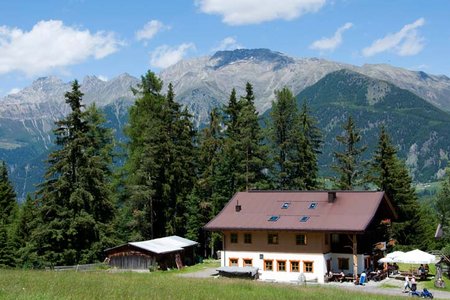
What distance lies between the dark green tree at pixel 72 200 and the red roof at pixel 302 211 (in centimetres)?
1111

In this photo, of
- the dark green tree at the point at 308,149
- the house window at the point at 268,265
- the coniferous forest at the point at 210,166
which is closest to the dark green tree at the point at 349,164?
the coniferous forest at the point at 210,166

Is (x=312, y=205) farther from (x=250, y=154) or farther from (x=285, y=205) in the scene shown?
(x=250, y=154)

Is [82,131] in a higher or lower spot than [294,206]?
higher

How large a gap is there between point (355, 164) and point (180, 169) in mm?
20371

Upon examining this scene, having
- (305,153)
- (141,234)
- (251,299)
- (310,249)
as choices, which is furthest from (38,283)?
(305,153)

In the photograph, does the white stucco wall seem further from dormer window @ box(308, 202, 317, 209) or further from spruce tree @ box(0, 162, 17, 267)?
spruce tree @ box(0, 162, 17, 267)

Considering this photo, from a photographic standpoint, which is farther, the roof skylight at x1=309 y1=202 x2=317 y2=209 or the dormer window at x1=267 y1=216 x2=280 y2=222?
the roof skylight at x1=309 y1=202 x2=317 y2=209

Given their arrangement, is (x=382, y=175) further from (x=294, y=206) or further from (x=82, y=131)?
(x=82, y=131)

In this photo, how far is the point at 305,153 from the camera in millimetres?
62375

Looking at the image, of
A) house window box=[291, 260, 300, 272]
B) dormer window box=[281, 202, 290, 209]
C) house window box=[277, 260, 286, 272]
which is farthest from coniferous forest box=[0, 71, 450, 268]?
house window box=[291, 260, 300, 272]

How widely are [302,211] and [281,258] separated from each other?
4637 millimetres

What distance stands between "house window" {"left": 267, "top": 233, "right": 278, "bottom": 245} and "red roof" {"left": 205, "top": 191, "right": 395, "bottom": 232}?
110 cm

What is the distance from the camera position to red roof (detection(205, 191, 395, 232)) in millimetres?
45375

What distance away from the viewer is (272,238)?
4769cm
